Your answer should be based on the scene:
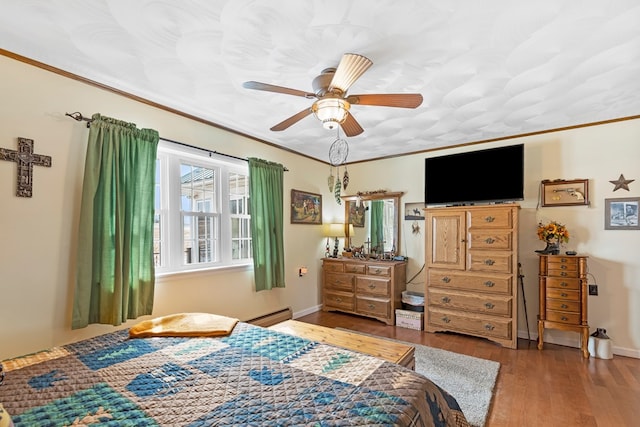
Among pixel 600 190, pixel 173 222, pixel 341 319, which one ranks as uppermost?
pixel 600 190

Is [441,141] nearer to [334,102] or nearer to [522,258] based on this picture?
[522,258]

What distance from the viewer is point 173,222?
2.92m

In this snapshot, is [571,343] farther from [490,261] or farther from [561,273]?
[490,261]

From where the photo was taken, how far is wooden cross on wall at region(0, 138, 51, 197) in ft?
6.50

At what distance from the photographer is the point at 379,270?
161 inches

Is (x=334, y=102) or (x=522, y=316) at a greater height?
(x=334, y=102)

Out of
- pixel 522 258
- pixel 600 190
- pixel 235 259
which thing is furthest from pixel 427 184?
pixel 235 259

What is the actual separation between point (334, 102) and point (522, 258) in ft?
10.2

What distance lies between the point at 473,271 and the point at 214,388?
3083 millimetres

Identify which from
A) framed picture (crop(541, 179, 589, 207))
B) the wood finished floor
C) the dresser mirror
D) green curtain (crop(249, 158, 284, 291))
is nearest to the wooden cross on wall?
green curtain (crop(249, 158, 284, 291))

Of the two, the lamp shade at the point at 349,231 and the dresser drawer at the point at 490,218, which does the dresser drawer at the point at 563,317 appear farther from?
the lamp shade at the point at 349,231

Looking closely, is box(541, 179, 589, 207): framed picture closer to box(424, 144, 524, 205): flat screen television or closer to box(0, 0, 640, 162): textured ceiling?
box(424, 144, 524, 205): flat screen television

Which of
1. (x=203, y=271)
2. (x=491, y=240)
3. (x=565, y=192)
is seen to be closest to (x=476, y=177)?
(x=491, y=240)

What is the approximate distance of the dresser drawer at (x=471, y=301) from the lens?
3.23 meters
